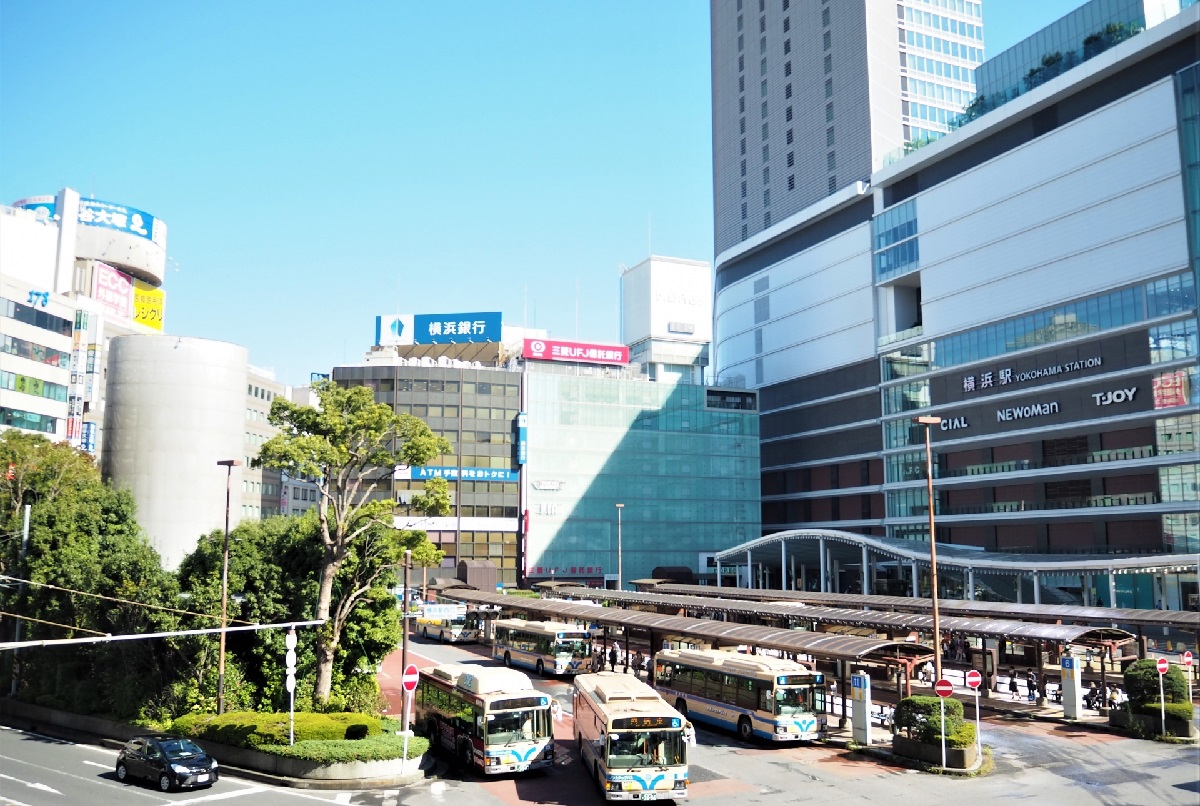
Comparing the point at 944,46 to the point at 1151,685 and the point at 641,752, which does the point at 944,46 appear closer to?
the point at 1151,685

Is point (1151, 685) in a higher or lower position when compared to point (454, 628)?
higher

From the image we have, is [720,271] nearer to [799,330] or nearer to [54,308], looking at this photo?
[799,330]

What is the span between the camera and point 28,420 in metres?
77.3

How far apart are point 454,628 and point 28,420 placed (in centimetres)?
4015

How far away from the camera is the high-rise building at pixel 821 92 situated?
109m

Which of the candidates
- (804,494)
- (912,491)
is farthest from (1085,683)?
(804,494)

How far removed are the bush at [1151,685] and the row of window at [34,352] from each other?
78808 millimetres

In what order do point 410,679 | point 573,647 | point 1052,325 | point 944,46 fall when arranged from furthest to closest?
point 944,46
point 1052,325
point 573,647
point 410,679

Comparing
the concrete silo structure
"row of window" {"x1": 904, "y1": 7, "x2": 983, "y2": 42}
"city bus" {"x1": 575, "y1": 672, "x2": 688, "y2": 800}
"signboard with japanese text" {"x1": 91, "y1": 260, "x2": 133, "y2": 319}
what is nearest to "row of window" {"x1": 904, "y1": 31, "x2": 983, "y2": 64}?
"row of window" {"x1": 904, "y1": 7, "x2": 983, "y2": 42}

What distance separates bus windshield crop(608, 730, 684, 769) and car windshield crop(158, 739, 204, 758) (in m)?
13.2

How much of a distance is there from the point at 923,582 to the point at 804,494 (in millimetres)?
29194

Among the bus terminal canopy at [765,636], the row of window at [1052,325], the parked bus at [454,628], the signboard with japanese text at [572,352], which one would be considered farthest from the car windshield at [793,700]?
the signboard with japanese text at [572,352]

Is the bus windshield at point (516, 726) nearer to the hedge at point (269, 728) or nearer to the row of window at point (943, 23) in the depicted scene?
the hedge at point (269, 728)

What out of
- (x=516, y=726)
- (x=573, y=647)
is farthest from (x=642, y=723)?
(x=573, y=647)
